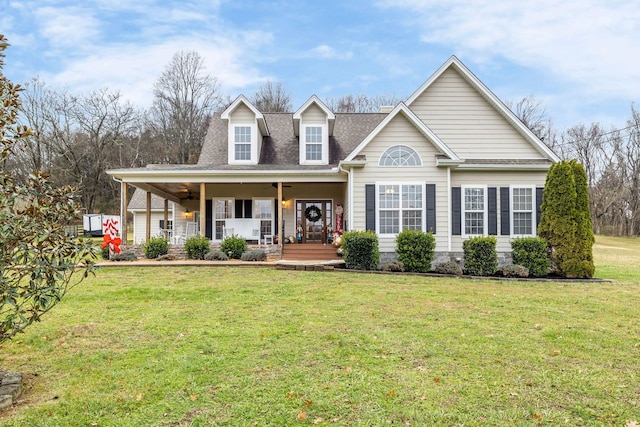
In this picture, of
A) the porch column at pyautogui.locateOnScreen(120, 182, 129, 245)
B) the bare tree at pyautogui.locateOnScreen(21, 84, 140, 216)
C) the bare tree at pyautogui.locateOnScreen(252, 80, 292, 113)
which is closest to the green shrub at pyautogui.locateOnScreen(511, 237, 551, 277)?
the porch column at pyautogui.locateOnScreen(120, 182, 129, 245)

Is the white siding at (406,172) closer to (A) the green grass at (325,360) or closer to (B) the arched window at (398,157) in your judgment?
(B) the arched window at (398,157)

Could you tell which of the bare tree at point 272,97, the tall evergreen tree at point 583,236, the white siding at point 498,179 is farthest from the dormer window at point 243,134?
the bare tree at point 272,97

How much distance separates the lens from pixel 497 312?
6465 mm

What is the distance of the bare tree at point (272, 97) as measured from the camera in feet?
112

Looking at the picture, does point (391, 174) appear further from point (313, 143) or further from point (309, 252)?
point (309, 252)

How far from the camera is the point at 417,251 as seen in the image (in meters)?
11.1

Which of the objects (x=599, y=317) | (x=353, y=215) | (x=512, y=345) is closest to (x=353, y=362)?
(x=512, y=345)

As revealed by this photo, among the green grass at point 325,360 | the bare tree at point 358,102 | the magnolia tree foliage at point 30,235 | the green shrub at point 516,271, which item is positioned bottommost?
the green grass at point 325,360

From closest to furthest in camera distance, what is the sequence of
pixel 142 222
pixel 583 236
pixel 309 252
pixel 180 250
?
pixel 583 236 → pixel 180 250 → pixel 309 252 → pixel 142 222

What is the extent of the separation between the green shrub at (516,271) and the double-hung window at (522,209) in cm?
219

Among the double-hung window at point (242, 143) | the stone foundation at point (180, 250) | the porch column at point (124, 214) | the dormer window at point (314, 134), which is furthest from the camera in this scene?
the double-hung window at point (242, 143)

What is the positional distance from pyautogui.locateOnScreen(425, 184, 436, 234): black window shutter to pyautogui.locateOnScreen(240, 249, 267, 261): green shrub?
5.08 m

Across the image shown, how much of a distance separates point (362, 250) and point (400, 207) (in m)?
2.13

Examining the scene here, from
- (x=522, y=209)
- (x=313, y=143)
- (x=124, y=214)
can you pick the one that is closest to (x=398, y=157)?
(x=313, y=143)
